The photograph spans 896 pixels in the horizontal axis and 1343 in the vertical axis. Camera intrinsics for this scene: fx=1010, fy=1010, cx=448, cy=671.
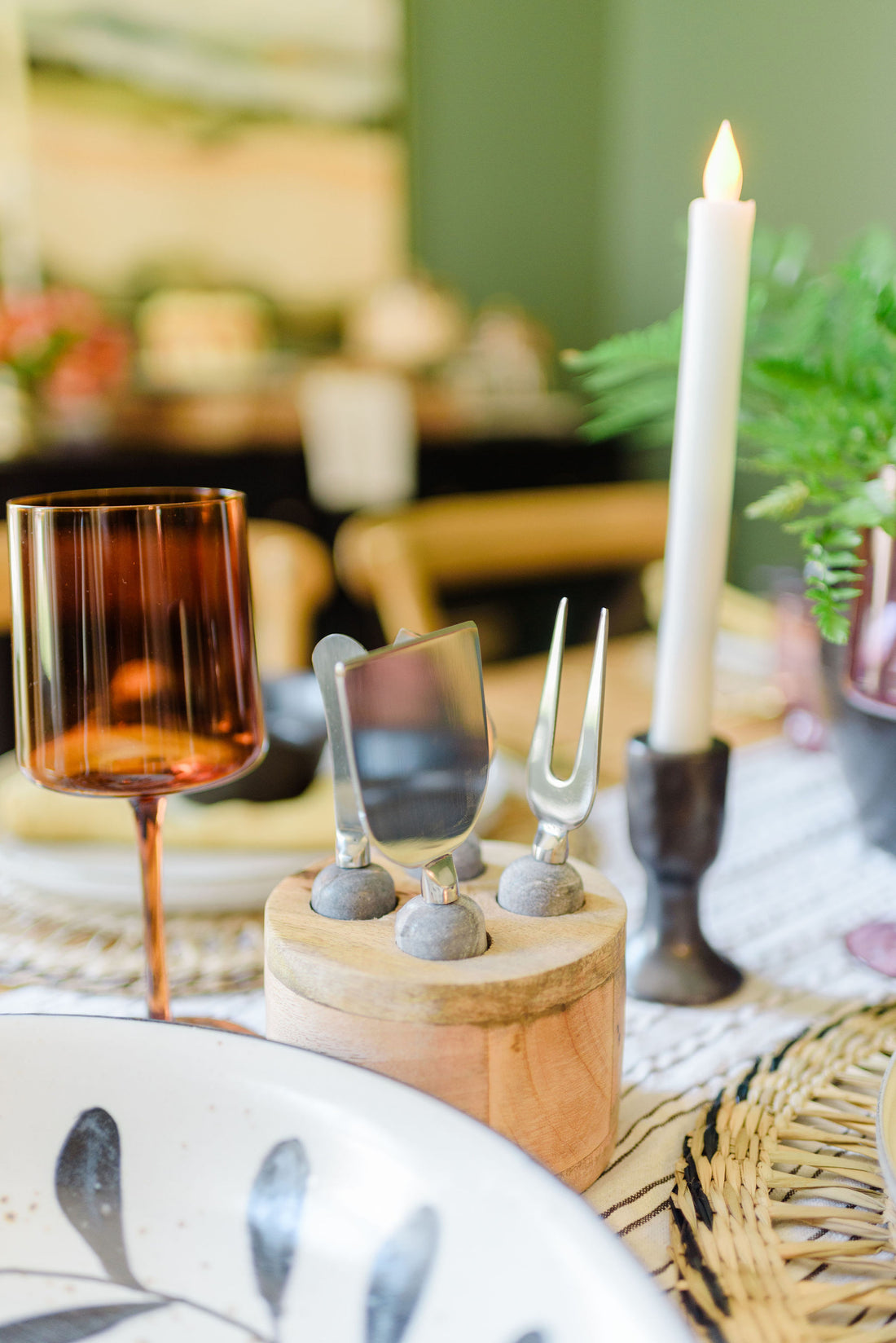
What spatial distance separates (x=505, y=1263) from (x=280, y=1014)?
0.10 meters

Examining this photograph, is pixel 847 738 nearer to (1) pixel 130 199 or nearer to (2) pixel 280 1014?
(2) pixel 280 1014

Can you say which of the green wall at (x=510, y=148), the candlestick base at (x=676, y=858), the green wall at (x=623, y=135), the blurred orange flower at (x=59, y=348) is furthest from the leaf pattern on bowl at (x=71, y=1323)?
the green wall at (x=510, y=148)

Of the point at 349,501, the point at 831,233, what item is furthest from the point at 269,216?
the point at 831,233

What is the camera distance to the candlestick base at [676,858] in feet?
1.31

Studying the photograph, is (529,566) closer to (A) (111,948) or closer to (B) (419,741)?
(A) (111,948)

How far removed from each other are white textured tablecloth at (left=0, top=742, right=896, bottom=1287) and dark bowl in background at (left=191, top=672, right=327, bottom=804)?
13cm

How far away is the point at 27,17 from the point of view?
2201 millimetres

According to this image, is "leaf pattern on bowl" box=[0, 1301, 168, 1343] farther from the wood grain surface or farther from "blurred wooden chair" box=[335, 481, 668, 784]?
"blurred wooden chair" box=[335, 481, 668, 784]

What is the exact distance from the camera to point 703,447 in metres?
0.38

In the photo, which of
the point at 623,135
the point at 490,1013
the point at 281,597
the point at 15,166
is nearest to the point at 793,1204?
the point at 490,1013

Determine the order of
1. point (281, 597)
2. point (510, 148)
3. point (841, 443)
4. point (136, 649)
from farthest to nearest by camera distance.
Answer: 1. point (510, 148)
2. point (281, 597)
3. point (841, 443)
4. point (136, 649)

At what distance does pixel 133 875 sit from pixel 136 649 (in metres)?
0.15

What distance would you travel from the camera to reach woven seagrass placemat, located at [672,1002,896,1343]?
0.81 ft

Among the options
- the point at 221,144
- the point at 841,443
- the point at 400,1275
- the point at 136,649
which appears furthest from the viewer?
the point at 221,144
